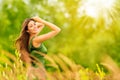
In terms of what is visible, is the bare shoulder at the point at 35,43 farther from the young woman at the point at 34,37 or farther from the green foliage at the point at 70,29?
the green foliage at the point at 70,29

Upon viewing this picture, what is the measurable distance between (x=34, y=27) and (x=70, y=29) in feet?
71.9

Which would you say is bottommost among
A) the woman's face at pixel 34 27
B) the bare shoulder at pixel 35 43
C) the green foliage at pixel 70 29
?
the bare shoulder at pixel 35 43

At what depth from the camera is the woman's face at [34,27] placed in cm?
612

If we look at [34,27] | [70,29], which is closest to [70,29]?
[70,29]

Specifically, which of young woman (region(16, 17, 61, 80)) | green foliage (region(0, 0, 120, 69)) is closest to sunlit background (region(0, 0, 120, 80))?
green foliage (region(0, 0, 120, 69))

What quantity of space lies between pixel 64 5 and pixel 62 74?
26.2 meters

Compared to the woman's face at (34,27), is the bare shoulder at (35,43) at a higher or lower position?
lower

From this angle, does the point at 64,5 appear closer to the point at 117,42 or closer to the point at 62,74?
the point at 117,42

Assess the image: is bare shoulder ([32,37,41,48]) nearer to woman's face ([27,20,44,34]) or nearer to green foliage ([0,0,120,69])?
woman's face ([27,20,44,34])

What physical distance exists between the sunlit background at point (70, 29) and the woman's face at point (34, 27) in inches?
664

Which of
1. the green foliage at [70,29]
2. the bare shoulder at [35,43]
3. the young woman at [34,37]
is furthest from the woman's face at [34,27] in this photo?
the green foliage at [70,29]

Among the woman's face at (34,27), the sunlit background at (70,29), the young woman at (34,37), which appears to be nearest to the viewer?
the young woman at (34,37)

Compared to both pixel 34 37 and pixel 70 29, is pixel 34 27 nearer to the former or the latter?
pixel 34 37

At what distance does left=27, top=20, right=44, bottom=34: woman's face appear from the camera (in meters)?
6.12
